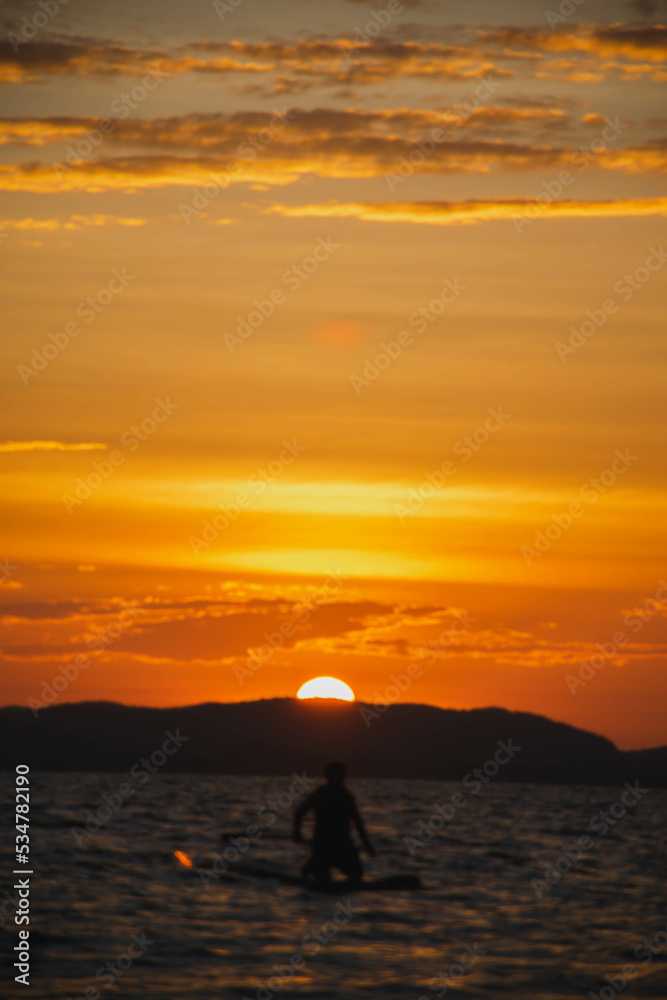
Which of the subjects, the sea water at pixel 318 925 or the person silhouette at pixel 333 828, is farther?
the person silhouette at pixel 333 828

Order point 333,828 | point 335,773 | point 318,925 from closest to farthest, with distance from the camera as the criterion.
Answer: point 318,925 → point 335,773 → point 333,828

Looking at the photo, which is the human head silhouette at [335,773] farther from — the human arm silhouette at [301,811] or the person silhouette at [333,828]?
the human arm silhouette at [301,811]

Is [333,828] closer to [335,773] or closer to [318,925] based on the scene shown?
[335,773]

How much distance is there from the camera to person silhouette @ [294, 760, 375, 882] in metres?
23.3

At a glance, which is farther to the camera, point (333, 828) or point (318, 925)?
point (333, 828)

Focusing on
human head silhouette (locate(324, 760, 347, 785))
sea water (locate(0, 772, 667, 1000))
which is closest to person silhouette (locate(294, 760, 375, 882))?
human head silhouette (locate(324, 760, 347, 785))

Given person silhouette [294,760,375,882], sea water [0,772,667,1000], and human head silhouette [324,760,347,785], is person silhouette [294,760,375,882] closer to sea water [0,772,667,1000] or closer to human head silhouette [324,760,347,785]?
human head silhouette [324,760,347,785]

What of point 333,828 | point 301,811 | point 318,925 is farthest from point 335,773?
point 318,925

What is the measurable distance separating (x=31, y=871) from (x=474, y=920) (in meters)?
9.71

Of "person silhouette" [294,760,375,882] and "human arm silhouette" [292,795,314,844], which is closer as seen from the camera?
"human arm silhouette" [292,795,314,844]

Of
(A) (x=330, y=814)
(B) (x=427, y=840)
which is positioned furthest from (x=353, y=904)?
(B) (x=427, y=840)

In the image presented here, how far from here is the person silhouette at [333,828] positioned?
76.3 ft

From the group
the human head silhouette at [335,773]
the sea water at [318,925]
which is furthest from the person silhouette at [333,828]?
the sea water at [318,925]

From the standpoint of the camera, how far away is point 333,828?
78.3 ft
